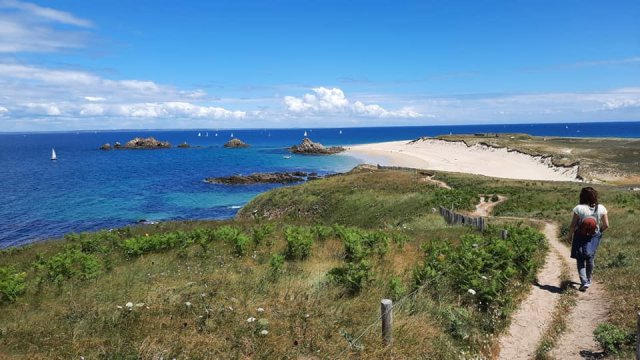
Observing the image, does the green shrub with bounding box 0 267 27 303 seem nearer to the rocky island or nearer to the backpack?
the backpack

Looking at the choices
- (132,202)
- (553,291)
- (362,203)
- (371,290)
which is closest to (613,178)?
(362,203)

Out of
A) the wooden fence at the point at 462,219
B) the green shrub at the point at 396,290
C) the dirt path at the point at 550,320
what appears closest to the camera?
the dirt path at the point at 550,320

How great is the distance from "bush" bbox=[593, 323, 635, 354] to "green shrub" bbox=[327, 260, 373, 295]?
16.3ft

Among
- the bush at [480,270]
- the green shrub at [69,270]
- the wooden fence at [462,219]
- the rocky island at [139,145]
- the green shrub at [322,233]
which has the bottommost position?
the rocky island at [139,145]

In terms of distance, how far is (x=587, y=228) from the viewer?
38.5 ft

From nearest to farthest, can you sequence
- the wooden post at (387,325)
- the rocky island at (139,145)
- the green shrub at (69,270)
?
the wooden post at (387,325)
the green shrub at (69,270)
the rocky island at (139,145)

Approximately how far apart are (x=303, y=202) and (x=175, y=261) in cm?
3281

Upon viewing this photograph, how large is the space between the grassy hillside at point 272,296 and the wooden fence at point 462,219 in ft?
18.4

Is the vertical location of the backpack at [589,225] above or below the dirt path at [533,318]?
above

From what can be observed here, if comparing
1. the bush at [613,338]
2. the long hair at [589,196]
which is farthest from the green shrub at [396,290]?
the long hair at [589,196]

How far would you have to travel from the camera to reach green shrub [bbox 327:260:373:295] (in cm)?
1057

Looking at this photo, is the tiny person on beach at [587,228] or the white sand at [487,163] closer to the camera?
the tiny person on beach at [587,228]

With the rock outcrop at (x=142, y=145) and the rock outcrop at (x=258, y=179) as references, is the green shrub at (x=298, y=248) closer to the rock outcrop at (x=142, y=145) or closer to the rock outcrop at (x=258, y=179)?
the rock outcrop at (x=258, y=179)

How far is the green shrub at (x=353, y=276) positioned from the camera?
10.6 metres
